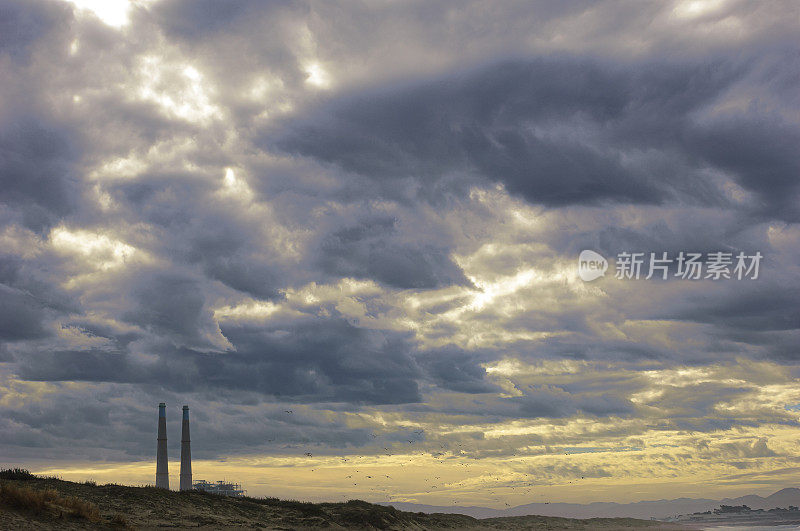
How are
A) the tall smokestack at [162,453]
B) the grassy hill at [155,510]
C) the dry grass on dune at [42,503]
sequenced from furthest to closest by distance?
the tall smokestack at [162,453], the grassy hill at [155,510], the dry grass on dune at [42,503]

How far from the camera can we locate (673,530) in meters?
153

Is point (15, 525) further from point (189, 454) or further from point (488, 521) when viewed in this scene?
point (189, 454)

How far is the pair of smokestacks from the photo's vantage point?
14475 centimetres

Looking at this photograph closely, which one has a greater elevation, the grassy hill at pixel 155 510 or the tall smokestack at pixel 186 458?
the grassy hill at pixel 155 510

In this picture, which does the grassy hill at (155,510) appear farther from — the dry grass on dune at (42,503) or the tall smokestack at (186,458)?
the tall smokestack at (186,458)

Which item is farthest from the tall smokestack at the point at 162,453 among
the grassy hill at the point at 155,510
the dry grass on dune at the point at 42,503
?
the dry grass on dune at the point at 42,503


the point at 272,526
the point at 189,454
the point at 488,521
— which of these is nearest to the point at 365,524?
the point at 272,526

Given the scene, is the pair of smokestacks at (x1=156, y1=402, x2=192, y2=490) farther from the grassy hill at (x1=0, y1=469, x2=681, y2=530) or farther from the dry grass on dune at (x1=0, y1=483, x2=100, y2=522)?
the dry grass on dune at (x1=0, y1=483, x2=100, y2=522)

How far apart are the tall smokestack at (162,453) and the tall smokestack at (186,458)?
15.5 ft

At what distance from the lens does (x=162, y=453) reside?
148m

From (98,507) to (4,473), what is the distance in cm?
1603

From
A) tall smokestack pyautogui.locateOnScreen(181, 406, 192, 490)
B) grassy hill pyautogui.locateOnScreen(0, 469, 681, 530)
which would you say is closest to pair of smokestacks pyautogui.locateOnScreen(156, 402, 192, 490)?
tall smokestack pyautogui.locateOnScreen(181, 406, 192, 490)

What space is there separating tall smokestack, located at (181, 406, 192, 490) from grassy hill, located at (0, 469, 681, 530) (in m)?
73.8

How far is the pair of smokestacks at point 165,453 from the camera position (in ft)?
475
